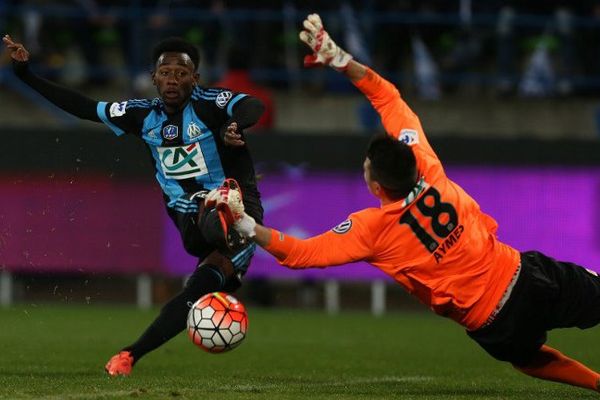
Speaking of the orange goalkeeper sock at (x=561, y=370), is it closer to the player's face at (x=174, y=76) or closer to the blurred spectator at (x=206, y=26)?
the player's face at (x=174, y=76)

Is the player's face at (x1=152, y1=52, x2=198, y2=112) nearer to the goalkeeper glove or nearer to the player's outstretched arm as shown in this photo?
the player's outstretched arm

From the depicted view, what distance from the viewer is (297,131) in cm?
1614

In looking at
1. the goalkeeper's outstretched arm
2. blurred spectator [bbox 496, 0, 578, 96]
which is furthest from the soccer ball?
blurred spectator [bbox 496, 0, 578, 96]

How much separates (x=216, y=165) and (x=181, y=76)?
65 cm

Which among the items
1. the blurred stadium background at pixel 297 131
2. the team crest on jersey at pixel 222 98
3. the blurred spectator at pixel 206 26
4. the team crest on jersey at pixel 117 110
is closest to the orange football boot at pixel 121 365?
the team crest on jersey at pixel 117 110

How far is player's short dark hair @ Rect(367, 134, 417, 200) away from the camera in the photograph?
23.8 feet

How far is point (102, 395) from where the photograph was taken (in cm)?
754

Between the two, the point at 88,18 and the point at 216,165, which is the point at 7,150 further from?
the point at 216,165

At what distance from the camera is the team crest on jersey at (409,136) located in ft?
25.7

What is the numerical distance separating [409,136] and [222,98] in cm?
156

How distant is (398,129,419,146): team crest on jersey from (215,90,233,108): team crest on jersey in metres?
1.48

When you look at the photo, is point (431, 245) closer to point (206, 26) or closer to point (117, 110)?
point (117, 110)

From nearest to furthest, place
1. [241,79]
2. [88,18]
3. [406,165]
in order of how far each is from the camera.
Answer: [406,165] < [241,79] < [88,18]

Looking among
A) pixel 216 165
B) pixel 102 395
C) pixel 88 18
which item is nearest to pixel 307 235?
pixel 88 18
